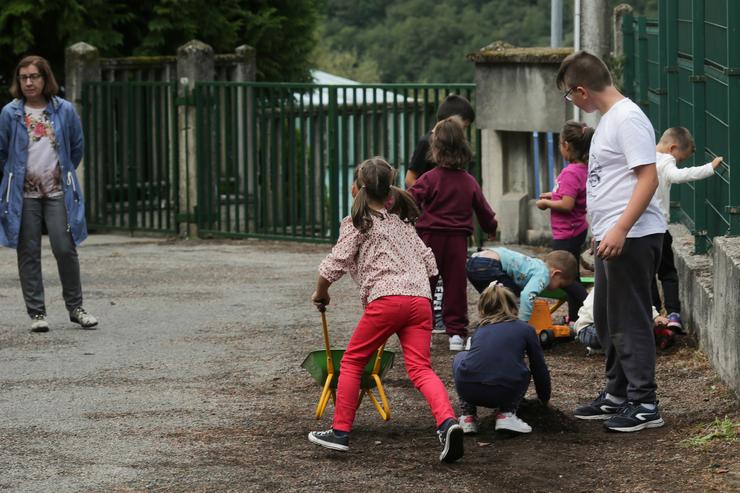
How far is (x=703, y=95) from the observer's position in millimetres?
8891

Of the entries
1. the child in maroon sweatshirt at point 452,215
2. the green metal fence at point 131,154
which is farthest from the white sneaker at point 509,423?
the green metal fence at point 131,154

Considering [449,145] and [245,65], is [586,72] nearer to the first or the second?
[449,145]

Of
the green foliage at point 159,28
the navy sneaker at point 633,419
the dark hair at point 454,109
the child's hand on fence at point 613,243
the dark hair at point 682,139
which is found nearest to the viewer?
the child's hand on fence at point 613,243

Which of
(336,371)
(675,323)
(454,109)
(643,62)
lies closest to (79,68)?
(643,62)

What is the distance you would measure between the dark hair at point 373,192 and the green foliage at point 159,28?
40.1 ft

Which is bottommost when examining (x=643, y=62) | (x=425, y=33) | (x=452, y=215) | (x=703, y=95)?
(x=452, y=215)

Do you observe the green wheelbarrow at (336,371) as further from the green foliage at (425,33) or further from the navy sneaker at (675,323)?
the green foliage at (425,33)

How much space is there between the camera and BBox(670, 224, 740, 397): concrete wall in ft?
23.3

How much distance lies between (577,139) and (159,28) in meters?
10.5

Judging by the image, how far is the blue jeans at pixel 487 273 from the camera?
8.64 meters

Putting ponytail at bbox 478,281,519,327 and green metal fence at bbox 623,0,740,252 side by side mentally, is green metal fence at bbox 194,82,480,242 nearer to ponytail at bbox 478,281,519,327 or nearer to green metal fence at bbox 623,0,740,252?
green metal fence at bbox 623,0,740,252

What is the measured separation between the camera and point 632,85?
1359 centimetres

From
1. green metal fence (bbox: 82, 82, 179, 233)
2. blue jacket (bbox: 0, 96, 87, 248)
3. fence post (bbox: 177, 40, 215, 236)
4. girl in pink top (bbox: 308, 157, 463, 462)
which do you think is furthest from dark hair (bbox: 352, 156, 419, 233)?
green metal fence (bbox: 82, 82, 179, 233)

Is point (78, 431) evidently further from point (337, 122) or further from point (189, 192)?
point (189, 192)
